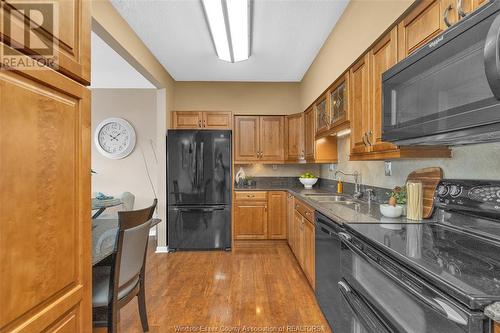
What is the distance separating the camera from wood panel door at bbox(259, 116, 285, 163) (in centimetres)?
451

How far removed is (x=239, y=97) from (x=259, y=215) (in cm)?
208

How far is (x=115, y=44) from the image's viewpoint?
2572mm

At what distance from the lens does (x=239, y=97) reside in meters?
4.68

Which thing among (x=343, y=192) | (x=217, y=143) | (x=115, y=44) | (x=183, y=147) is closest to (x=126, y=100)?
(x=183, y=147)

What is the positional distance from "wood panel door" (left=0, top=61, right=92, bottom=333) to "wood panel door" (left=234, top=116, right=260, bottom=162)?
141 inches

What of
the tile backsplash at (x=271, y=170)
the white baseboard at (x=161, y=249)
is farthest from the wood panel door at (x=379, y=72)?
the white baseboard at (x=161, y=249)

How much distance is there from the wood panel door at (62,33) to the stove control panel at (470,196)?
184cm

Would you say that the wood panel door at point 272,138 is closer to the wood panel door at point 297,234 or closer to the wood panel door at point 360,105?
the wood panel door at point 297,234

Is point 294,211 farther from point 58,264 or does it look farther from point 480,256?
point 58,264

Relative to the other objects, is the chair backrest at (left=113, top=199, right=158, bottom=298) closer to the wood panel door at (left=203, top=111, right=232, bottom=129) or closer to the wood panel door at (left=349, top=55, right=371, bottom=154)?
the wood panel door at (left=349, top=55, right=371, bottom=154)

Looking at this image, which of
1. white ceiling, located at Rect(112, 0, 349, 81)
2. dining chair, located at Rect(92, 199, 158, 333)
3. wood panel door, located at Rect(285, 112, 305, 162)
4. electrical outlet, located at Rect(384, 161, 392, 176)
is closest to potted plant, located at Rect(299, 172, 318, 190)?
wood panel door, located at Rect(285, 112, 305, 162)

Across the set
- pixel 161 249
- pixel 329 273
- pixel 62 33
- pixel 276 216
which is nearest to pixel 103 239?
pixel 62 33

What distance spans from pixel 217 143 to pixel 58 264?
130 inches

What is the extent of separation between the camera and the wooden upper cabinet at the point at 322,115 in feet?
9.86
